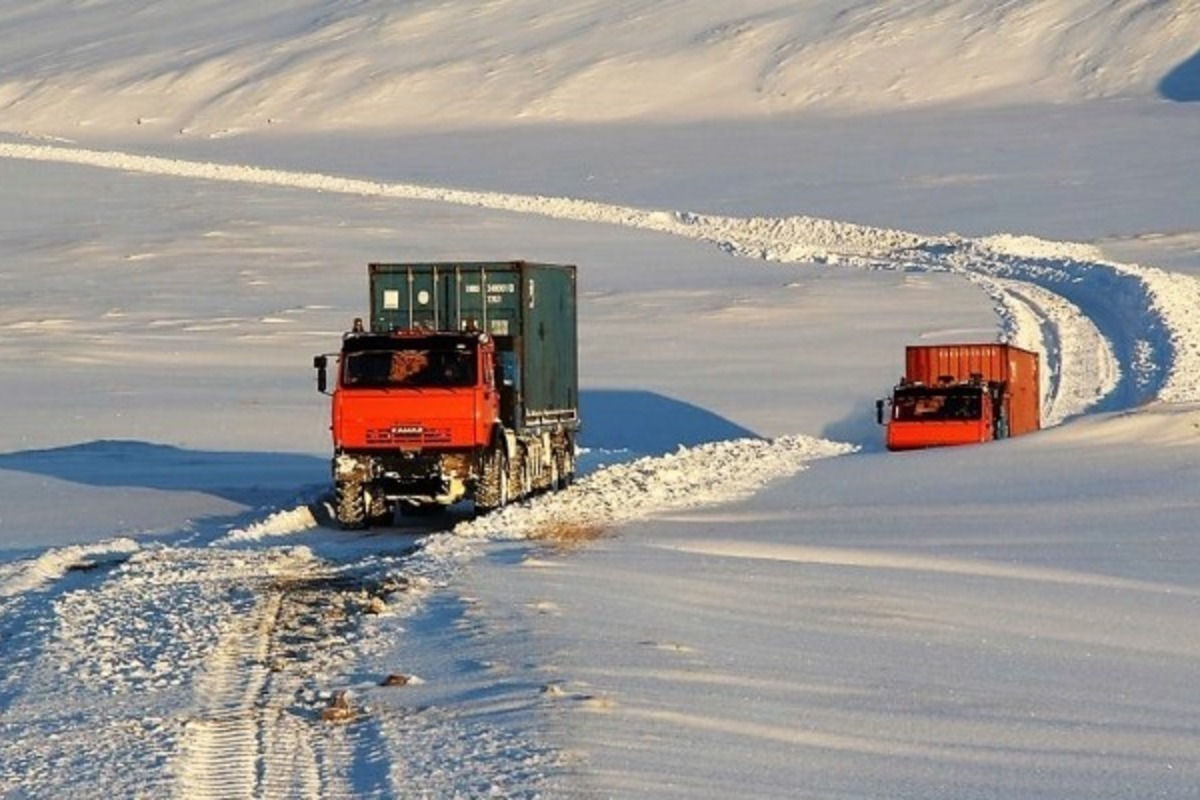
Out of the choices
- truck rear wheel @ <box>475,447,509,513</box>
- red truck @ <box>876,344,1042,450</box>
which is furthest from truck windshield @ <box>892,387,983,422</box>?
truck rear wheel @ <box>475,447,509,513</box>

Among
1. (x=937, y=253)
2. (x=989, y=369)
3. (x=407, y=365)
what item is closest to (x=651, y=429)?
(x=989, y=369)

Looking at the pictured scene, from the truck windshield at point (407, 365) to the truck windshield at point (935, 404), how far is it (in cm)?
1056

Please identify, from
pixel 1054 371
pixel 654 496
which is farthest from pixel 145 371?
pixel 654 496

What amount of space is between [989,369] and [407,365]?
13.7 meters

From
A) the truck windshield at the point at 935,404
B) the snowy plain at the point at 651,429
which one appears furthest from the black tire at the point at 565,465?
the truck windshield at the point at 935,404

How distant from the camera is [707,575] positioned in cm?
1727

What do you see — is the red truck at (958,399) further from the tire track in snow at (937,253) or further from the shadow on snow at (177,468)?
the shadow on snow at (177,468)

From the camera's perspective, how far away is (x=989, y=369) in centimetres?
3609

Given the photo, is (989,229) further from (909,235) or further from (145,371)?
(145,371)

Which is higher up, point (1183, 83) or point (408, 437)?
point (1183, 83)

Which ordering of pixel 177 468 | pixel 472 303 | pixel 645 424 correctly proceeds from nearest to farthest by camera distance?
pixel 472 303 → pixel 177 468 → pixel 645 424

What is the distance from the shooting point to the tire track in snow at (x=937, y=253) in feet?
144

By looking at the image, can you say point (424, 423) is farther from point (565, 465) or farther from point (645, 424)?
point (645, 424)

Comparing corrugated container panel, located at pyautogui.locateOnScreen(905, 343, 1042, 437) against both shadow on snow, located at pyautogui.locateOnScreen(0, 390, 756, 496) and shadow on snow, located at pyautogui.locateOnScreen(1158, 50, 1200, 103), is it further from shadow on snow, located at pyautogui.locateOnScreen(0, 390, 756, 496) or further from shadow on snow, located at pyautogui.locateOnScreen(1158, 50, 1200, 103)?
shadow on snow, located at pyautogui.locateOnScreen(1158, 50, 1200, 103)
